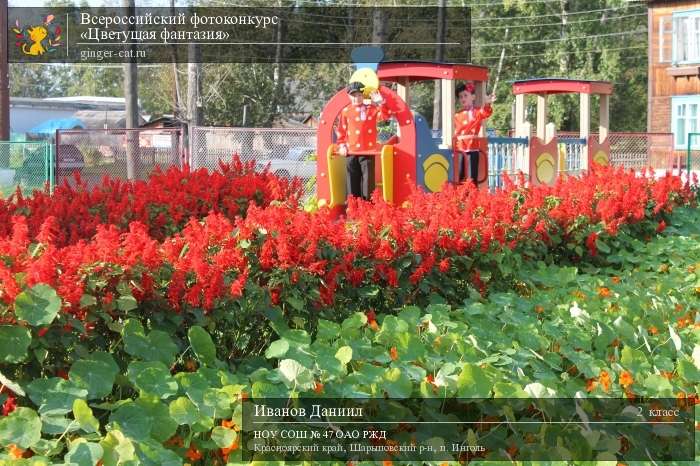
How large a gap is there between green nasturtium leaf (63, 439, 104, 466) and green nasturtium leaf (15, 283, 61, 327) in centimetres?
50

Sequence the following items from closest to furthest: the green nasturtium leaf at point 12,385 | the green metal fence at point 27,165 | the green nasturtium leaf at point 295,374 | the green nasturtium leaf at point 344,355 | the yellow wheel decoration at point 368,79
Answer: the green nasturtium leaf at point 12,385 → the green nasturtium leaf at point 295,374 → the green nasturtium leaf at point 344,355 → the yellow wheel decoration at point 368,79 → the green metal fence at point 27,165

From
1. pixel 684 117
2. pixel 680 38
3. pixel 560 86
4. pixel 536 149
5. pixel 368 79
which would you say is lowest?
pixel 536 149

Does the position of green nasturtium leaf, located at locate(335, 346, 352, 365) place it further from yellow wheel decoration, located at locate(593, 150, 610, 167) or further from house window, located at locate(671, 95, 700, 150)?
house window, located at locate(671, 95, 700, 150)

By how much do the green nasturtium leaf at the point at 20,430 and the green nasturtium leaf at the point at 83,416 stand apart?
12cm

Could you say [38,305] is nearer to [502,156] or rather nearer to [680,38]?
[502,156]

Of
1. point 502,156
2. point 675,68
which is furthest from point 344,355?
point 675,68

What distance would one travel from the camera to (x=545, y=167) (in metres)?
14.7

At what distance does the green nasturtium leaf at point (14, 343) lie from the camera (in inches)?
117

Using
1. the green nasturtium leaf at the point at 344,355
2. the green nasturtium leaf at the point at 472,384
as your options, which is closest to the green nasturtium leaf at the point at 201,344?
the green nasturtium leaf at the point at 344,355

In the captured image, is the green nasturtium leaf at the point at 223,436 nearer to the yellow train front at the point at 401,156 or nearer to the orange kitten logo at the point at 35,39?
the yellow train front at the point at 401,156

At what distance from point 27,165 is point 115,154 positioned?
227 centimetres

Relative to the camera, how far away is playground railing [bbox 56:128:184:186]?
641 inches

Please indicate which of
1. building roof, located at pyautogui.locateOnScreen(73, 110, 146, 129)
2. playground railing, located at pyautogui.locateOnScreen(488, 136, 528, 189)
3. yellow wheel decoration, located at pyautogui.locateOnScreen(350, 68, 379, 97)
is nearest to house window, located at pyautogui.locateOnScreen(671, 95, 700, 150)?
playground railing, located at pyautogui.locateOnScreen(488, 136, 528, 189)

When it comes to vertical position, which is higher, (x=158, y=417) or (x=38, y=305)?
(x=38, y=305)
